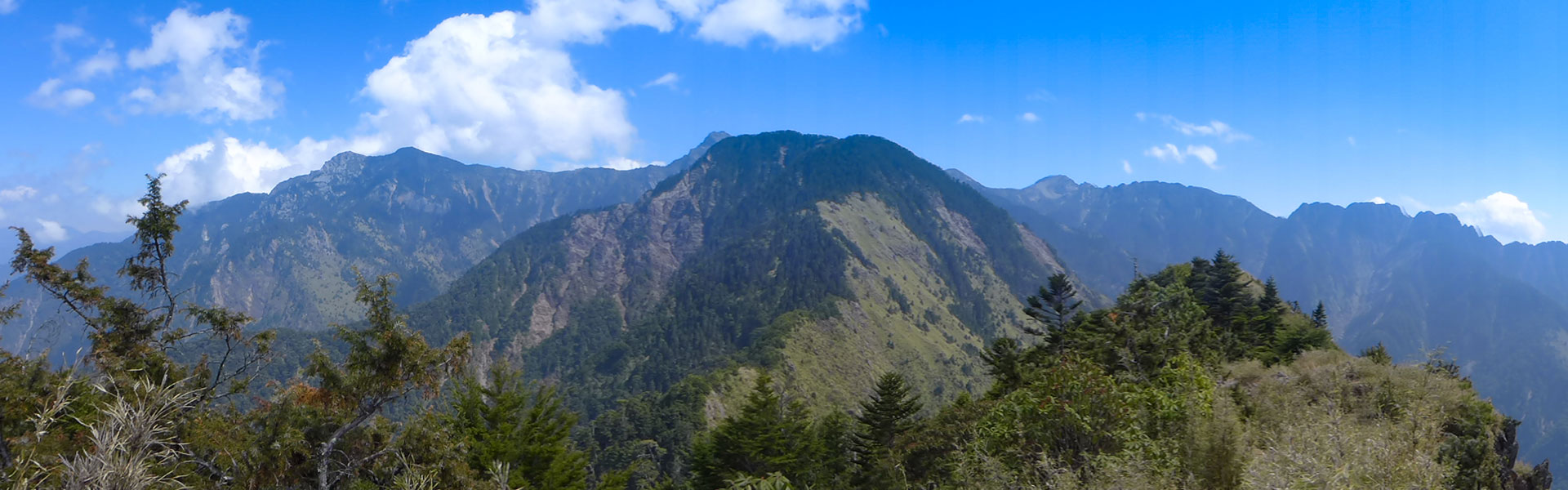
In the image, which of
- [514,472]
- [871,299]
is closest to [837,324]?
[871,299]

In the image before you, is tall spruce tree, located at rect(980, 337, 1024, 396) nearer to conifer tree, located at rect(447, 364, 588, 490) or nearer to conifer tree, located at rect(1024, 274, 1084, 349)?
conifer tree, located at rect(1024, 274, 1084, 349)

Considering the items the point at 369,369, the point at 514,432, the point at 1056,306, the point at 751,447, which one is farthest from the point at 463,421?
the point at 1056,306

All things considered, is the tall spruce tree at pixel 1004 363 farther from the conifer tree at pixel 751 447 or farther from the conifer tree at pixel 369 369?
the conifer tree at pixel 369 369

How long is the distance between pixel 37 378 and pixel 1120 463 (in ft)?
71.5

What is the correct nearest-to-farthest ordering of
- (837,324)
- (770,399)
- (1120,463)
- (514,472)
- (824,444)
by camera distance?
1. (1120,463)
2. (514,472)
3. (770,399)
4. (824,444)
5. (837,324)

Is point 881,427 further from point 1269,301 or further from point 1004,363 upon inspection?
point 1269,301

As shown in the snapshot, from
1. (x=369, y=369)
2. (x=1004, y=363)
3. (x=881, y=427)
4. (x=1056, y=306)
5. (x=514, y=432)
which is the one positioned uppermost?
(x=1056, y=306)

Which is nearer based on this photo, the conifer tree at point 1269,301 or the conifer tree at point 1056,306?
the conifer tree at point 1056,306

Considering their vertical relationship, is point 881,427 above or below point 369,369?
above

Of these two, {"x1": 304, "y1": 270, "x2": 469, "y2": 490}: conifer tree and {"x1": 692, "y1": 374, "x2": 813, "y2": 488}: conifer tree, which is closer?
{"x1": 304, "y1": 270, "x2": 469, "y2": 490}: conifer tree

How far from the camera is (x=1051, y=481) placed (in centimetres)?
1090

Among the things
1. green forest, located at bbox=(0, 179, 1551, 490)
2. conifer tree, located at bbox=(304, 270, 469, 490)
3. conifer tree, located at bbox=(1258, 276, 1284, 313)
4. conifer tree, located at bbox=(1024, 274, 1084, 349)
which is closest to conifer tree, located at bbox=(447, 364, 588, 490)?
green forest, located at bbox=(0, 179, 1551, 490)

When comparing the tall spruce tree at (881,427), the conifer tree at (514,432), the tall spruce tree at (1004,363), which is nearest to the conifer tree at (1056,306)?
the tall spruce tree at (1004,363)

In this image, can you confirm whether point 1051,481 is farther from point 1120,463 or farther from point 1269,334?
point 1269,334
